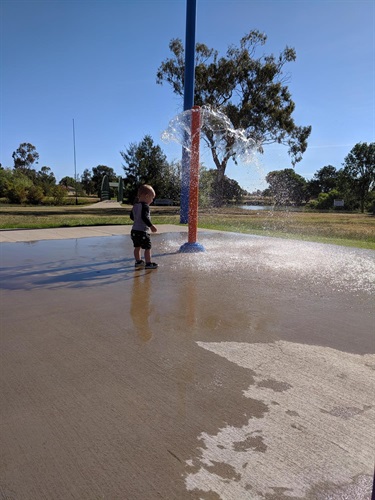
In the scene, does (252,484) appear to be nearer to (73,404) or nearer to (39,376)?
(73,404)

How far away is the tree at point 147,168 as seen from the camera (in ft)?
125

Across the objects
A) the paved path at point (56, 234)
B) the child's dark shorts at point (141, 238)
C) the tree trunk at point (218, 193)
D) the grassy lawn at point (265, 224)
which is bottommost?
the grassy lawn at point (265, 224)

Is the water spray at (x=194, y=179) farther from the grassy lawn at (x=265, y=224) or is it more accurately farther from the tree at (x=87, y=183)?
the tree at (x=87, y=183)

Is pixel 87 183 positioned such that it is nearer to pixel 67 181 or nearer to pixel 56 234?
pixel 67 181

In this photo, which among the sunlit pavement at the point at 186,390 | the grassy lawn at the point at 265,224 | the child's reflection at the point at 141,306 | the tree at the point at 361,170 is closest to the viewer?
the sunlit pavement at the point at 186,390

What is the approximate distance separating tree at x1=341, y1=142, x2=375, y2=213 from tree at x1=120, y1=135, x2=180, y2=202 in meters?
21.1

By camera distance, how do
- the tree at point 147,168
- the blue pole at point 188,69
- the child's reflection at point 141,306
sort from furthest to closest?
the tree at point 147,168 → the blue pole at point 188,69 → the child's reflection at point 141,306

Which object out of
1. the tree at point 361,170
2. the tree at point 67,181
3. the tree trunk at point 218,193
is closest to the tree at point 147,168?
the tree trunk at point 218,193

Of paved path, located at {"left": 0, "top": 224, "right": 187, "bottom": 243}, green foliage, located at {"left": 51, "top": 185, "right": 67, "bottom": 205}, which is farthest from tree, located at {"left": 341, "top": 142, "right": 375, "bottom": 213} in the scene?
paved path, located at {"left": 0, "top": 224, "right": 187, "bottom": 243}

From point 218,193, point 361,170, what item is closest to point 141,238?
point 218,193

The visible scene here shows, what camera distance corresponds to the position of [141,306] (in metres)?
4.10

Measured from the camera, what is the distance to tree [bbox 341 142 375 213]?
4550 cm

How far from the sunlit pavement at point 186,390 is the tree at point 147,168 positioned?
3359 cm

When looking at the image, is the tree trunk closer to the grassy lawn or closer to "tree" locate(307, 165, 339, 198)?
the grassy lawn
